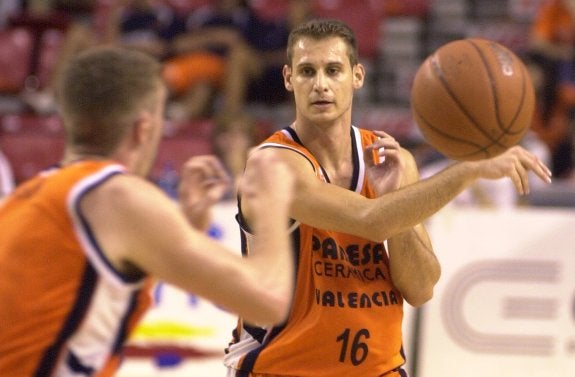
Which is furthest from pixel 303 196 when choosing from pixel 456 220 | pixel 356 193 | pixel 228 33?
pixel 228 33

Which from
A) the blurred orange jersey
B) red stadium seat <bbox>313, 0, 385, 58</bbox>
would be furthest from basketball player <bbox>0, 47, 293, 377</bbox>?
red stadium seat <bbox>313, 0, 385, 58</bbox>

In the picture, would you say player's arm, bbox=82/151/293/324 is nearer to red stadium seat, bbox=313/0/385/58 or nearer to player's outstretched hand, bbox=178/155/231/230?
player's outstretched hand, bbox=178/155/231/230

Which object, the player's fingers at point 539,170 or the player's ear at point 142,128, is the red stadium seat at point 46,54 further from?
the player's ear at point 142,128

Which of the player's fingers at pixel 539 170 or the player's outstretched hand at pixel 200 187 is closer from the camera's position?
the player's outstretched hand at pixel 200 187

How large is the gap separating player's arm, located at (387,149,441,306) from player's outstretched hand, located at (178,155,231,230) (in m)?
1.13

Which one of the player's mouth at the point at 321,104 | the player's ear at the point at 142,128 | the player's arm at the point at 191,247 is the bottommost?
the player's arm at the point at 191,247

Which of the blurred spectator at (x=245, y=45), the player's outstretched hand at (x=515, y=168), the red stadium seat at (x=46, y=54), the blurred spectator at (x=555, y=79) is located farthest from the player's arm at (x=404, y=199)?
the red stadium seat at (x=46, y=54)

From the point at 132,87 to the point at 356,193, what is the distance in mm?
1457

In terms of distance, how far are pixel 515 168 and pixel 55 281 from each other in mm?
1861

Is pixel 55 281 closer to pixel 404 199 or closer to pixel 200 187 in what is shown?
pixel 200 187

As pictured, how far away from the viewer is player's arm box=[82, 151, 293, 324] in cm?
238

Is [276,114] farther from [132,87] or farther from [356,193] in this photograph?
[132,87]

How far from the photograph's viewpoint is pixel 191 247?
93.8 inches

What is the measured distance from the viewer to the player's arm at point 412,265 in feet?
12.8
